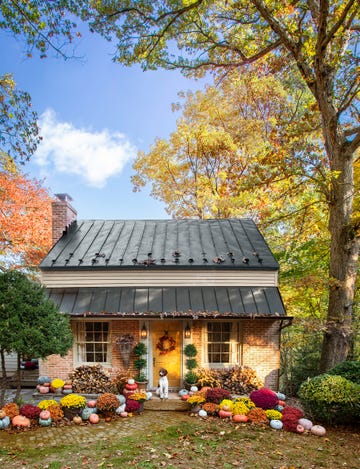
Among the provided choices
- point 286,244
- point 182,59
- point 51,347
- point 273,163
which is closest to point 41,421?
point 51,347

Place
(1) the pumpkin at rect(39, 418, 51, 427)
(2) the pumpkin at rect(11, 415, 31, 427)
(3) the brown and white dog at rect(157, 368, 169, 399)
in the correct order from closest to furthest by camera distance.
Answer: (2) the pumpkin at rect(11, 415, 31, 427) → (1) the pumpkin at rect(39, 418, 51, 427) → (3) the brown and white dog at rect(157, 368, 169, 399)

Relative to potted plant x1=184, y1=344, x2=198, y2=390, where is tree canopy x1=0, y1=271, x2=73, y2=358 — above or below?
above

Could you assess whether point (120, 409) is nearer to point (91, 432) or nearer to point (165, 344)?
point (91, 432)

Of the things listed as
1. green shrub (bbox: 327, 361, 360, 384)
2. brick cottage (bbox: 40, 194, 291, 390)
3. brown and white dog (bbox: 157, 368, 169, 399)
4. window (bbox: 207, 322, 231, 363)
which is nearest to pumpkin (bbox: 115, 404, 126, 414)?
brown and white dog (bbox: 157, 368, 169, 399)

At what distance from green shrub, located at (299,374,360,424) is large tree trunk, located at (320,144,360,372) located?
239 centimetres

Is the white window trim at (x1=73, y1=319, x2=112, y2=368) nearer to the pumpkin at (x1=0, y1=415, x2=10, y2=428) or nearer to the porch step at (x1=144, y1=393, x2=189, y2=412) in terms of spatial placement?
the porch step at (x1=144, y1=393, x2=189, y2=412)

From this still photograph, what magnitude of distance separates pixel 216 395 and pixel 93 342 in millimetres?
4487

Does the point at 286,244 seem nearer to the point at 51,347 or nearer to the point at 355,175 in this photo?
the point at 355,175

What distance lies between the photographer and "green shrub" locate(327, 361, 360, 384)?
8336mm

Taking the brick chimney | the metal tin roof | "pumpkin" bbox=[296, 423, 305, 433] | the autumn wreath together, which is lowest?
"pumpkin" bbox=[296, 423, 305, 433]

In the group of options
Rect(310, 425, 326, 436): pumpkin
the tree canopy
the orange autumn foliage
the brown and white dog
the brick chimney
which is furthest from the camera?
the orange autumn foliage

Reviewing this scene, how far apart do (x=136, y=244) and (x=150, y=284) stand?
6.66ft

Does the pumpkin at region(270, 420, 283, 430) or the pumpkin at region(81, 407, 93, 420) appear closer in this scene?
the pumpkin at region(270, 420, 283, 430)

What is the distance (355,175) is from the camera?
1259 cm
